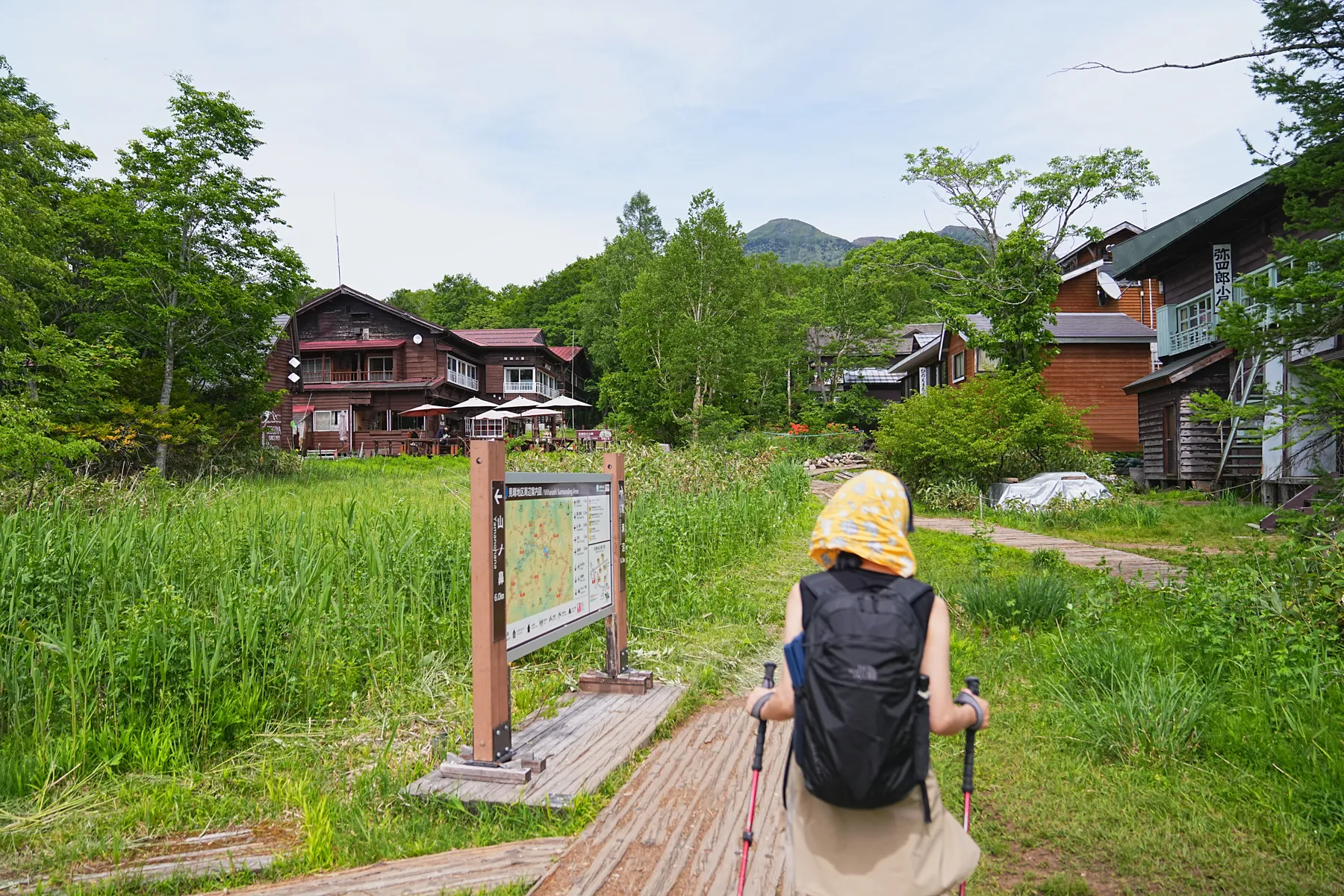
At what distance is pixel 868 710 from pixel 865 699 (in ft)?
0.08

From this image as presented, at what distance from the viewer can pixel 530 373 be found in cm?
4800

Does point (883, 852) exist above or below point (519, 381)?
below

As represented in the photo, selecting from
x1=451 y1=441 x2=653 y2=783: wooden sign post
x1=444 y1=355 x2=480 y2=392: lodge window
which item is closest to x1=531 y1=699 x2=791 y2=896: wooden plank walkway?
x1=451 y1=441 x2=653 y2=783: wooden sign post

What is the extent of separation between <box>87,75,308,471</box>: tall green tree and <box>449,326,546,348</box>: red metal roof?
25896 mm

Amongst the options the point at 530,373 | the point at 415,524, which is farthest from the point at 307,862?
the point at 530,373

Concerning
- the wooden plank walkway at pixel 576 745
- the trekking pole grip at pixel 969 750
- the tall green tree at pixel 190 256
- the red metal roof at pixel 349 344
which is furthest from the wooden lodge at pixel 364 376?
the trekking pole grip at pixel 969 750

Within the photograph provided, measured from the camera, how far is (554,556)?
4383 mm

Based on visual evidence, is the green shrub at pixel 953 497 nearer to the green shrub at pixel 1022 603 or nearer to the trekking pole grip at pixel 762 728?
the green shrub at pixel 1022 603

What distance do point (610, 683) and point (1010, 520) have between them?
12268 millimetres

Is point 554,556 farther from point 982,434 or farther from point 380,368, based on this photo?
point 380,368

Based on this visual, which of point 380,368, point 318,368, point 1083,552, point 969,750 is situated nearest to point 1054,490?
point 1083,552

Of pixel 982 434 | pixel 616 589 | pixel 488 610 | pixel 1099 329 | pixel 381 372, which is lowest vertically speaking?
pixel 616 589

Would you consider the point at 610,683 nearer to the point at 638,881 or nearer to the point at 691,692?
the point at 691,692

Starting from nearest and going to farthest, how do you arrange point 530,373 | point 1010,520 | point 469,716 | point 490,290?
point 469,716 < point 1010,520 < point 530,373 < point 490,290
